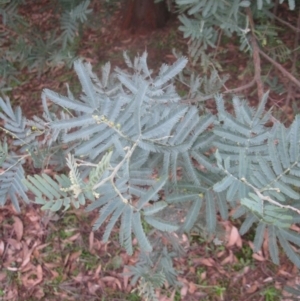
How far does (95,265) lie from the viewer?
2.79 m

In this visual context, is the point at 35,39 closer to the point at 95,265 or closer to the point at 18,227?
the point at 18,227

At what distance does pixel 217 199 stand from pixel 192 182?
87mm

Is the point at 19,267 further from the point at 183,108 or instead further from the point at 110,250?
the point at 183,108

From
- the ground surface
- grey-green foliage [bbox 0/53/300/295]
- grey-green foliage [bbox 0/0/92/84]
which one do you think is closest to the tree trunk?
the ground surface

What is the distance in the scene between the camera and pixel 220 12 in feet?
7.04

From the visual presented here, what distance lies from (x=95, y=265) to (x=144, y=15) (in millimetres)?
1895

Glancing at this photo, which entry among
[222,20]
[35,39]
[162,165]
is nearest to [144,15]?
[35,39]

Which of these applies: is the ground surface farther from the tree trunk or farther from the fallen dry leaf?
the tree trunk

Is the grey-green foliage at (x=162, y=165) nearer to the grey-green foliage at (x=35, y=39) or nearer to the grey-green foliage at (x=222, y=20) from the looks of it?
the grey-green foliage at (x=222, y=20)

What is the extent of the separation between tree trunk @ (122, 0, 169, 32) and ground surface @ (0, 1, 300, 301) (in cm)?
Answer: 44

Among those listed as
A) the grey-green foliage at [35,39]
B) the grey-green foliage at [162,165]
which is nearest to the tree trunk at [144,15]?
the grey-green foliage at [35,39]

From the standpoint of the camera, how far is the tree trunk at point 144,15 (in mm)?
3324

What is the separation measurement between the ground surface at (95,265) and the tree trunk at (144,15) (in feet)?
1.46

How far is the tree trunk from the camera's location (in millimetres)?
3324
